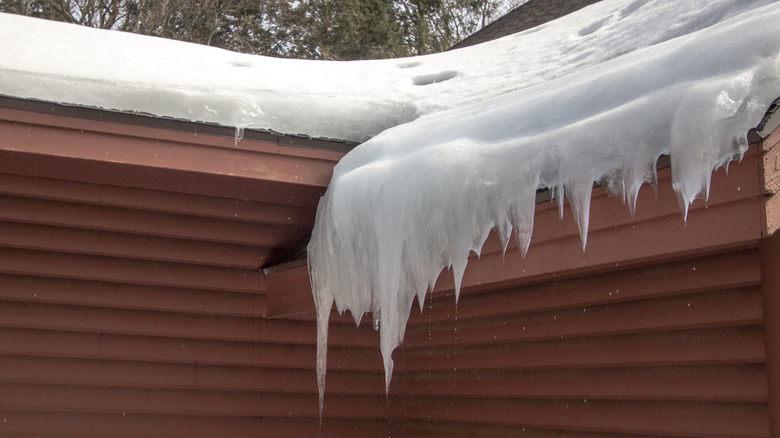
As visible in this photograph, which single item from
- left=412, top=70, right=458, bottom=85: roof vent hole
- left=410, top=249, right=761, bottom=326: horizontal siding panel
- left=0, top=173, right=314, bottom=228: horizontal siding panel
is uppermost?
left=412, top=70, right=458, bottom=85: roof vent hole

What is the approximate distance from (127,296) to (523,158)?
236 cm

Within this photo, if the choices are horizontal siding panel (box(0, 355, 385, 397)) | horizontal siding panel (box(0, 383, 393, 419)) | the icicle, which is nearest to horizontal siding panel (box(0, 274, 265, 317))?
horizontal siding panel (box(0, 355, 385, 397))

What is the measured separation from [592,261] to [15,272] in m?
2.68

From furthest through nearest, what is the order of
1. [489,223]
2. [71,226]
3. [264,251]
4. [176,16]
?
[176,16] < [264,251] < [71,226] < [489,223]

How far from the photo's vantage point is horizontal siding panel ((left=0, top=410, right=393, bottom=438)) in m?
3.97

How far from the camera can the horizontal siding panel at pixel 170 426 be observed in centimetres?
397

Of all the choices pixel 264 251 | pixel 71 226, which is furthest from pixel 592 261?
pixel 71 226

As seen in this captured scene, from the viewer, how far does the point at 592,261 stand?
105 inches

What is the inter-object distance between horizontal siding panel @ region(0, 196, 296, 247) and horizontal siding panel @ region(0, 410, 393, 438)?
942 mm

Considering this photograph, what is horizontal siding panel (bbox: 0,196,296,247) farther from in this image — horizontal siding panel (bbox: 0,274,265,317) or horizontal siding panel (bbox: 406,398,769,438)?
horizontal siding panel (bbox: 406,398,769,438)

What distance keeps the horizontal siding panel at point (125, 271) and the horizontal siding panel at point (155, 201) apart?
0.32 metres

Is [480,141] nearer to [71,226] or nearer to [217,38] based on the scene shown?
[71,226]

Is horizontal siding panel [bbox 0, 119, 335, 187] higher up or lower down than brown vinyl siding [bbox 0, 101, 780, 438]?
higher up

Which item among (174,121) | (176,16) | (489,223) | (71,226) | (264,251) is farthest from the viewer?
(176,16)
